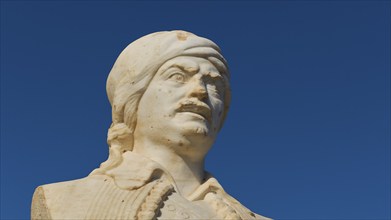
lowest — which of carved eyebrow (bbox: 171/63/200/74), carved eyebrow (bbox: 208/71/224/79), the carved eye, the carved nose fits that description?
the carved nose

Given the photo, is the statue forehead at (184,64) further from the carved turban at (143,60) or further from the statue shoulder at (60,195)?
the statue shoulder at (60,195)

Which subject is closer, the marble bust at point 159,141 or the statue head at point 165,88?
the marble bust at point 159,141

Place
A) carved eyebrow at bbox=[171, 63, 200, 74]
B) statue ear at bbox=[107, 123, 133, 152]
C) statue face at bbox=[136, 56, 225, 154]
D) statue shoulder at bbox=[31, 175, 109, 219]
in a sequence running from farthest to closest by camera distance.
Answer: statue ear at bbox=[107, 123, 133, 152]
carved eyebrow at bbox=[171, 63, 200, 74]
statue face at bbox=[136, 56, 225, 154]
statue shoulder at bbox=[31, 175, 109, 219]

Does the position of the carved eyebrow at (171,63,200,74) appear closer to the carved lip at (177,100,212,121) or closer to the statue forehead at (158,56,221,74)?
the statue forehead at (158,56,221,74)

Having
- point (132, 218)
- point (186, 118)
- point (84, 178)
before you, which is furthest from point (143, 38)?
point (132, 218)

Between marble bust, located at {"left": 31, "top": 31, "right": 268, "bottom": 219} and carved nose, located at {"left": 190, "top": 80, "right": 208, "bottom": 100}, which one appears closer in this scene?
marble bust, located at {"left": 31, "top": 31, "right": 268, "bottom": 219}

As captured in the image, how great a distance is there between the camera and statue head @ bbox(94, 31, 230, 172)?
7676mm

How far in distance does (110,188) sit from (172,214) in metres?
0.66

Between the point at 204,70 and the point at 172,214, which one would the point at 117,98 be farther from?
the point at 172,214

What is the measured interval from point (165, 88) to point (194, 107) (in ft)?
1.18

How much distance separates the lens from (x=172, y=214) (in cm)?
699

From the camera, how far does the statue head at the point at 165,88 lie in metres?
7.68

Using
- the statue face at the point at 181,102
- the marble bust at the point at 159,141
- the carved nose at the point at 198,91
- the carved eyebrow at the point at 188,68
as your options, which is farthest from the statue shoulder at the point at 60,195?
the carved eyebrow at the point at 188,68

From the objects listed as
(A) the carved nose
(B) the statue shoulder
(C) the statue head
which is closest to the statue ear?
(C) the statue head
